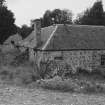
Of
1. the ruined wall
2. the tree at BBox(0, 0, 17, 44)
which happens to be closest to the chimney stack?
the ruined wall

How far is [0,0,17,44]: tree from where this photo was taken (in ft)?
145

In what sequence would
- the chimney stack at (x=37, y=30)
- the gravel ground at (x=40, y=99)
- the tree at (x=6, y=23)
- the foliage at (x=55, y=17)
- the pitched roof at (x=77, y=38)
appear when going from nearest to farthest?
the gravel ground at (x=40, y=99)
the pitched roof at (x=77, y=38)
the chimney stack at (x=37, y=30)
the tree at (x=6, y=23)
the foliage at (x=55, y=17)

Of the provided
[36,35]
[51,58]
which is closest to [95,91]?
[51,58]

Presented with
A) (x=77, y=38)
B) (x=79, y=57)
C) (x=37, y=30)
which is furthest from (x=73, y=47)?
(x=37, y=30)

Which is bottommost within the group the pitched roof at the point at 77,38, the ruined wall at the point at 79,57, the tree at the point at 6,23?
the ruined wall at the point at 79,57

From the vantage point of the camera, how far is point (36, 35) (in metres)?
21.0

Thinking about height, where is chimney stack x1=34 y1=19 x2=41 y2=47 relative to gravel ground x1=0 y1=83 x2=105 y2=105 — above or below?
above

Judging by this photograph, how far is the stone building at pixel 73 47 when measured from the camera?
19.0m

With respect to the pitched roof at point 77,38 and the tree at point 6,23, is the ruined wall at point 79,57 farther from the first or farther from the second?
the tree at point 6,23

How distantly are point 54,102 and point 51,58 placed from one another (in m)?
10.6

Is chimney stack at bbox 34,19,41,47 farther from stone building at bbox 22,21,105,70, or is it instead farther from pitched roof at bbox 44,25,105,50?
pitched roof at bbox 44,25,105,50

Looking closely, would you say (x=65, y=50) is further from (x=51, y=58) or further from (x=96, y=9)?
(x=96, y=9)

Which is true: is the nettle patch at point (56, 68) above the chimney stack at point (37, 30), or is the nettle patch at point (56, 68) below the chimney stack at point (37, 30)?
below

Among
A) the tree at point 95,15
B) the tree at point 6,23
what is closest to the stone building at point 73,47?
the tree at point 95,15
